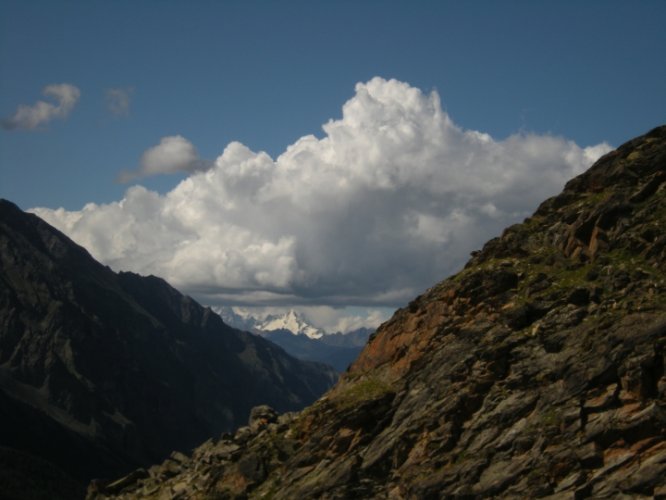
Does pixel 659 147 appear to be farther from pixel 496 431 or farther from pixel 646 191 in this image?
pixel 496 431

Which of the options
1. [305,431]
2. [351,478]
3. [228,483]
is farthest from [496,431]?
[228,483]

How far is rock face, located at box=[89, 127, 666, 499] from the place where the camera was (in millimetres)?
54875

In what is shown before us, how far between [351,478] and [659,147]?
42.6 m

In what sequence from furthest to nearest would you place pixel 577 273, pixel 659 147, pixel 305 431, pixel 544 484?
pixel 305 431, pixel 659 147, pixel 577 273, pixel 544 484

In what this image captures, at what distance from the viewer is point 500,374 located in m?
64.9

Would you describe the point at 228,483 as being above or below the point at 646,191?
below

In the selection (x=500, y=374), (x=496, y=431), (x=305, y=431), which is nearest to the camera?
(x=496, y=431)

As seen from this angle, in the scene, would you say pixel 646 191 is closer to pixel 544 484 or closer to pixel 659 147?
pixel 659 147

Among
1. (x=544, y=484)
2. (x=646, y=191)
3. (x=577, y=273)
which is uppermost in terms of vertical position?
(x=646, y=191)

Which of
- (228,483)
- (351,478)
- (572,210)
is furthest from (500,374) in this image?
(228,483)

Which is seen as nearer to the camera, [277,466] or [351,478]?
[351,478]

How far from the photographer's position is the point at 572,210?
253 ft

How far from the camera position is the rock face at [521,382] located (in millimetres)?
54875

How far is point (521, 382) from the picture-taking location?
62500mm
